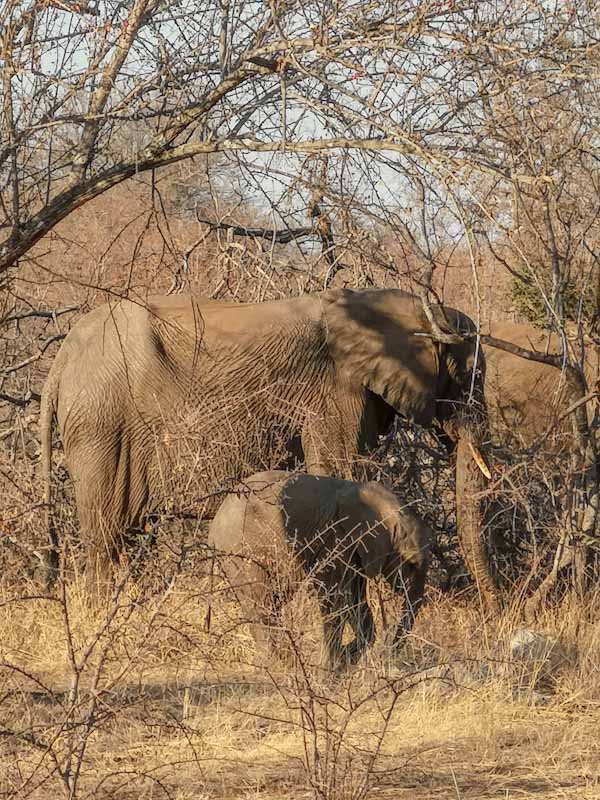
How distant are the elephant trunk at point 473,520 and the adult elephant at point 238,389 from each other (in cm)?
1

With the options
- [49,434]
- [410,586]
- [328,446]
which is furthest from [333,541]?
[49,434]

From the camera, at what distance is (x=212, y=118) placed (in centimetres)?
546

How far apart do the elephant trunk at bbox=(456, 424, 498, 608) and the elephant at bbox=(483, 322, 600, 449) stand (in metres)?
1.06

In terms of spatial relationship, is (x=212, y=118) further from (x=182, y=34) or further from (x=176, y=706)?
(x=176, y=706)

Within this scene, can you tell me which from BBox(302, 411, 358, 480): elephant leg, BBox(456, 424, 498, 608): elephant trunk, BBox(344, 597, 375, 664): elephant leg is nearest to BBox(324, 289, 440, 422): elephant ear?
BBox(302, 411, 358, 480): elephant leg

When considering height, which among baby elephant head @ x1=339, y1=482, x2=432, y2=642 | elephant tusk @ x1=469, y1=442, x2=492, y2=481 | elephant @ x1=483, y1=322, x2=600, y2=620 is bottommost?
baby elephant head @ x1=339, y1=482, x2=432, y2=642

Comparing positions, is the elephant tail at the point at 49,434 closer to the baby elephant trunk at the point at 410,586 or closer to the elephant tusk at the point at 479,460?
the baby elephant trunk at the point at 410,586

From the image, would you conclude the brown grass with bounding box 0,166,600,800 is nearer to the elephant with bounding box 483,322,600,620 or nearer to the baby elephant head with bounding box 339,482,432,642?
the baby elephant head with bounding box 339,482,432,642

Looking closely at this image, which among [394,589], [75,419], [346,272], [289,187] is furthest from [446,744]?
[346,272]

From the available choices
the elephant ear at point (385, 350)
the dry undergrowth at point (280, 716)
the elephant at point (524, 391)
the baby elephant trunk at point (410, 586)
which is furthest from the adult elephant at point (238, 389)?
the dry undergrowth at point (280, 716)

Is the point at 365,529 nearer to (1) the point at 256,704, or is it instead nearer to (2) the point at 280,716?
(1) the point at 256,704

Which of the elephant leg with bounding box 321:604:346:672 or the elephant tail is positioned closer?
the elephant leg with bounding box 321:604:346:672

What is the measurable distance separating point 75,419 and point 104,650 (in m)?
4.87

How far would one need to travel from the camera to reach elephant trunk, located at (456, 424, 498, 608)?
8461mm
